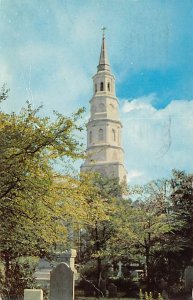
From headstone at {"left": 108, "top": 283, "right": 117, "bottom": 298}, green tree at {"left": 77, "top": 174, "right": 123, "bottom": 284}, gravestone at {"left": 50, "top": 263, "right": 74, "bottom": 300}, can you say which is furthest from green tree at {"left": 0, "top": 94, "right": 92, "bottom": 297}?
headstone at {"left": 108, "top": 283, "right": 117, "bottom": 298}

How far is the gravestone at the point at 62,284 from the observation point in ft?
24.2

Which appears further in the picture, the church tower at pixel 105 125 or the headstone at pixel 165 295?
the church tower at pixel 105 125

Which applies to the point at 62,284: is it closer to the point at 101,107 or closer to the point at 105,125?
the point at 105,125

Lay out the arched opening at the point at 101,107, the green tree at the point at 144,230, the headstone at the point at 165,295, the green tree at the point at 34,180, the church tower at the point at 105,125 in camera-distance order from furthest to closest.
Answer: the arched opening at the point at 101,107
the church tower at the point at 105,125
the green tree at the point at 144,230
the headstone at the point at 165,295
the green tree at the point at 34,180

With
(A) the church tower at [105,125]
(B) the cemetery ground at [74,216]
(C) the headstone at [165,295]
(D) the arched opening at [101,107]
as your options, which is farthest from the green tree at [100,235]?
(D) the arched opening at [101,107]

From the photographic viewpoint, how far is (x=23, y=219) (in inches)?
285

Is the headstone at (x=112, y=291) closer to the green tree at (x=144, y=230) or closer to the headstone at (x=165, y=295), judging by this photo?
the green tree at (x=144, y=230)

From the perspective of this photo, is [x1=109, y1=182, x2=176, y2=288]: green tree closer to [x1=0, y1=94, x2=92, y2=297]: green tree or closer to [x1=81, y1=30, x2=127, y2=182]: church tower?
[x1=0, y1=94, x2=92, y2=297]: green tree

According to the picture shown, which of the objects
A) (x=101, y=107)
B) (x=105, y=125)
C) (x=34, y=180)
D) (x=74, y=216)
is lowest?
(x=74, y=216)

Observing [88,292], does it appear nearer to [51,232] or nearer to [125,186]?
[125,186]

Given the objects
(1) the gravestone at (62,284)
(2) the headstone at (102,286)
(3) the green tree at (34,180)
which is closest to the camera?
(3) the green tree at (34,180)

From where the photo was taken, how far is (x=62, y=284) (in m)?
7.46

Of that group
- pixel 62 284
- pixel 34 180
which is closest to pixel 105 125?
pixel 62 284

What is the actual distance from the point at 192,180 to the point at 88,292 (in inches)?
218
